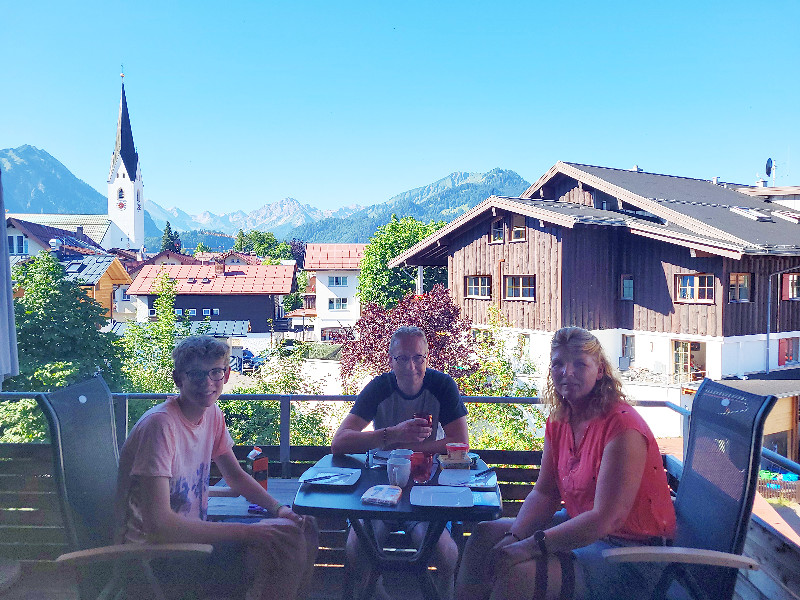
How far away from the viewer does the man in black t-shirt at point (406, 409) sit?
2623mm

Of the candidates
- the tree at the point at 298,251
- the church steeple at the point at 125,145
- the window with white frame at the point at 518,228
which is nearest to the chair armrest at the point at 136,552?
the window with white frame at the point at 518,228

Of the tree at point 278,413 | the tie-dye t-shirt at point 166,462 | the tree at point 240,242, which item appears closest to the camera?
the tie-dye t-shirt at point 166,462

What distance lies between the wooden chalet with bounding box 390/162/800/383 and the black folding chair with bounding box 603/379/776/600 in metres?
15.1

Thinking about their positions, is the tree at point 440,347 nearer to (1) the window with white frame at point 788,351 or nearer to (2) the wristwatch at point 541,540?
(2) the wristwatch at point 541,540

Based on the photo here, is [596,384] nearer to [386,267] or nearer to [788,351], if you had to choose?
[788,351]

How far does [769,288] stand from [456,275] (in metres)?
9.41

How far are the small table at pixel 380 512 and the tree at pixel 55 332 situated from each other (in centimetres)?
1066

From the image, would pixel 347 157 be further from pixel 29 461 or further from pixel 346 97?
pixel 29 461

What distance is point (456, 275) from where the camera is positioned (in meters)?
21.5

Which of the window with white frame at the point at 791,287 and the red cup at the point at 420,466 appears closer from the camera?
the red cup at the point at 420,466

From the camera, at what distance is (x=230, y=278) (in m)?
43.3

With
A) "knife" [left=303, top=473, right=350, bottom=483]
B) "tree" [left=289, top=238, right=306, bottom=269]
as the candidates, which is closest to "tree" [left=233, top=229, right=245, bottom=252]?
"tree" [left=289, top=238, right=306, bottom=269]

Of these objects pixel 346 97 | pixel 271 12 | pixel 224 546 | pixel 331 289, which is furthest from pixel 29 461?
pixel 346 97

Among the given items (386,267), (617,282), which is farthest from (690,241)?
(386,267)
